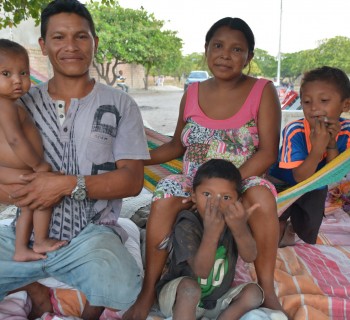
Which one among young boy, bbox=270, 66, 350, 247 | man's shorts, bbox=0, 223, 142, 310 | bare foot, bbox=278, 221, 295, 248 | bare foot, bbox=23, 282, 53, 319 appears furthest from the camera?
bare foot, bbox=278, 221, 295, 248

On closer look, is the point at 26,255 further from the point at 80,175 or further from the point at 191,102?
the point at 191,102

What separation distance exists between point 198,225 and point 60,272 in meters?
0.61

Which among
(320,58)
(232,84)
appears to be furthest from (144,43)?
(232,84)

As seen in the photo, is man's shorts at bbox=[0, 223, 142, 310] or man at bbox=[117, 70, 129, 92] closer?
man's shorts at bbox=[0, 223, 142, 310]

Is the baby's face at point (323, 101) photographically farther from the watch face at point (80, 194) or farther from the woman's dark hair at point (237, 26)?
the watch face at point (80, 194)

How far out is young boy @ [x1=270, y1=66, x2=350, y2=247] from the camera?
6.45ft

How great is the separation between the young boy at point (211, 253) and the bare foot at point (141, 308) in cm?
5

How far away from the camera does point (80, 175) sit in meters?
1.67

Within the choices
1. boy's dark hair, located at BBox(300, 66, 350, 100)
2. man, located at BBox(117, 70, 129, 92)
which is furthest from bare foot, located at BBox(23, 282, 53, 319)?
man, located at BBox(117, 70, 129, 92)

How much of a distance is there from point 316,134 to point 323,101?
8.1 inches

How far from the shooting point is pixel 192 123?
212 centimetres

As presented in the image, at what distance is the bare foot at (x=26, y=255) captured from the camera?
1.63 m

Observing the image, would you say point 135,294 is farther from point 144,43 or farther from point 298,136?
point 144,43

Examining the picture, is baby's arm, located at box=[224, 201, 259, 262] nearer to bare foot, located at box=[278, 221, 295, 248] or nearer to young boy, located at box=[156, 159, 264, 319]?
young boy, located at box=[156, 159, 264, 319]
